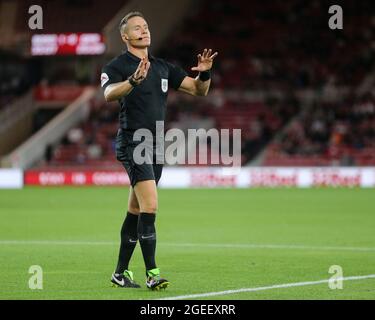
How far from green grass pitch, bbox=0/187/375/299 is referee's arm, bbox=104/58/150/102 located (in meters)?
1.92

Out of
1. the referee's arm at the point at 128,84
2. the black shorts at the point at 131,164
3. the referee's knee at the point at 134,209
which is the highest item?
the referee's arm at the point at 128,84

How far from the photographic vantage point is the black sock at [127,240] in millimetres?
9859

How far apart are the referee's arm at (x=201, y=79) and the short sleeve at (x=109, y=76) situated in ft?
2.58

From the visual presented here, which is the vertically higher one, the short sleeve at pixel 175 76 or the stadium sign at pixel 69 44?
the stadium sign at pixel 69 44

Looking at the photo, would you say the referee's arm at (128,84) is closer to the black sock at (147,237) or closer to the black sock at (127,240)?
the black sock at (147,237)

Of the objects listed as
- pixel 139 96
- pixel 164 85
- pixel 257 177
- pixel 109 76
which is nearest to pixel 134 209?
pixel 139 96

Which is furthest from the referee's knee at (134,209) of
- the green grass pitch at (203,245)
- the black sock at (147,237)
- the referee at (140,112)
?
the green grass pitch at (203,245)

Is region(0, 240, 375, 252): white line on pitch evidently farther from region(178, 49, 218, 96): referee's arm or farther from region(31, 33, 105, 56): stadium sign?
region(31, 33, 105, 56): stadium sign

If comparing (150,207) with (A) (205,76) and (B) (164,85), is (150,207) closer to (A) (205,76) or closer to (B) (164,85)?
(B) (164,85)

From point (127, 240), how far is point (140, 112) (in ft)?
4.42

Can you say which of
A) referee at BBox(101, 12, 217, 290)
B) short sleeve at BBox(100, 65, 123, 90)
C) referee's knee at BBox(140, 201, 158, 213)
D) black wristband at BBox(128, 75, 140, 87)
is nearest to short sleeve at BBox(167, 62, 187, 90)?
referee at BBox(101, 12, 217, 290)

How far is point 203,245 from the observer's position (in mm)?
14633

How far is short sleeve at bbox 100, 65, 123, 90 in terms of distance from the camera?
9453mm
